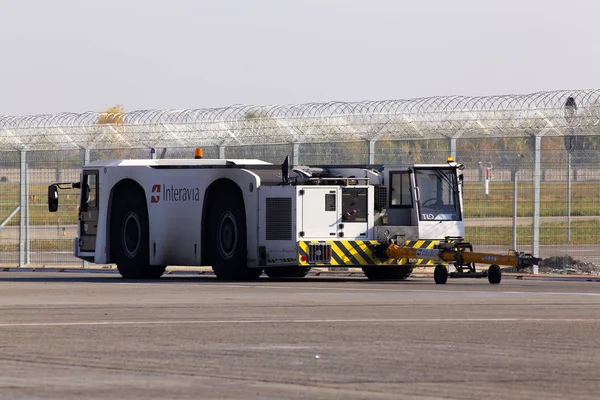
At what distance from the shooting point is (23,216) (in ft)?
115

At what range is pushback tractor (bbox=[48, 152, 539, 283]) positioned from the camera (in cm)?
2675

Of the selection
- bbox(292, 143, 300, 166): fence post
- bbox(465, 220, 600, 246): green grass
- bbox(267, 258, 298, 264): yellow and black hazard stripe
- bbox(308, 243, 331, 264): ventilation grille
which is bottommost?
bbox(267, 258, 298, 264): yellow and black hazard stripe

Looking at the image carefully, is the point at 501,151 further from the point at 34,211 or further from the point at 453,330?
the point at 453,330

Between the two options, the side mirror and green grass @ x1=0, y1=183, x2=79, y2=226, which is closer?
the side mirror

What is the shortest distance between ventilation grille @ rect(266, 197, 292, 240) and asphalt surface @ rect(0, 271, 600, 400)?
3259mm

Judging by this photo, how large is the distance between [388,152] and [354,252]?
561cm

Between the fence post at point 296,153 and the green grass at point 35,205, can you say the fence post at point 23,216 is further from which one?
the fence post at point 296,153

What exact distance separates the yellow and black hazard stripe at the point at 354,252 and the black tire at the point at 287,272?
2.35m

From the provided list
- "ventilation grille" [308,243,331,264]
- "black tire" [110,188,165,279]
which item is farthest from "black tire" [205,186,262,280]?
"black tire" [110,188,165,279]

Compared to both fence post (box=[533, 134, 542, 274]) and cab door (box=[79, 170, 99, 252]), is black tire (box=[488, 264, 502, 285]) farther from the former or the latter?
cab door (box=[79, 170, 99, 252])

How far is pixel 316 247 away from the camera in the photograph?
1049 inches

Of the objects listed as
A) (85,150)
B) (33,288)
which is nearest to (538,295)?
(33,288)

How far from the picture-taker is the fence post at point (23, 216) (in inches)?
1382

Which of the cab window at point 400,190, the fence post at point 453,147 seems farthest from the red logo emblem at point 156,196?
the fence post at point 453,147
